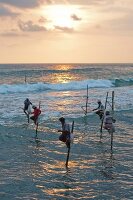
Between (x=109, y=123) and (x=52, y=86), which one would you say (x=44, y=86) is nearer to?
(x=52, y=86)

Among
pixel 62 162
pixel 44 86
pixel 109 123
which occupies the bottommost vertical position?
pixel 62 162

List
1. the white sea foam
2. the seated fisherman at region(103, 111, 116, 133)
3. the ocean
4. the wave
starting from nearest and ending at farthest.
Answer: the ocean → the seated fisherman at region(103, 111, 116, 133) → the white sea foam → the wave

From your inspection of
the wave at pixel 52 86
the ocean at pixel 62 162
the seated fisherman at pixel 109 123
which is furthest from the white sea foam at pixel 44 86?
the seated fisherman at pixel 109 123

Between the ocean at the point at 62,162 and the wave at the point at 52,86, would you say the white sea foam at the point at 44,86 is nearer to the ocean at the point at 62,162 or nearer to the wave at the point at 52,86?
the wave at the point at 52,86

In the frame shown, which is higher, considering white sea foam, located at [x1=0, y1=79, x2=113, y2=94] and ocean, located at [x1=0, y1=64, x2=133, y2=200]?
white sea foam, located at [x1=0, y1=79, x2=113, y2=94]

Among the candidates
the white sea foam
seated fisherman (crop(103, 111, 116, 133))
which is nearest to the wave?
the white sea foam

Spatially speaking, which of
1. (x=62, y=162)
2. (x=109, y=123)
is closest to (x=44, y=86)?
(x=109, y=123)

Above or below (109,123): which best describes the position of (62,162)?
below

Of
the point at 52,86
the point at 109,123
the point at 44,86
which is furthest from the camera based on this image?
the point at 52,86

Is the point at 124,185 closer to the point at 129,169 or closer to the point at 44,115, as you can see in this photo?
the point at 129,169

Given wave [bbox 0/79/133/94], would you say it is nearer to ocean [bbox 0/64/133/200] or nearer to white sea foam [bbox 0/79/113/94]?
white sea foam [bbox 0/79/113/94]

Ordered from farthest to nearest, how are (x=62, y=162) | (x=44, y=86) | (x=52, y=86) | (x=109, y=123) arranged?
(x=52, y=86), (x=44, y=86), (x=109, y=123), (x=62, y=162)

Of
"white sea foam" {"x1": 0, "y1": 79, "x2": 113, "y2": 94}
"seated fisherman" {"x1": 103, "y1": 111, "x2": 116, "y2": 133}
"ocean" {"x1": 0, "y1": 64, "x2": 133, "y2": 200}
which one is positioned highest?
"seated fisherman" {"x1": 103, "y1": 111, "x2": 116, "y2": 133}

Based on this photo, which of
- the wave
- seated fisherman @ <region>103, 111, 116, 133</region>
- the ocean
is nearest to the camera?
the ocean
